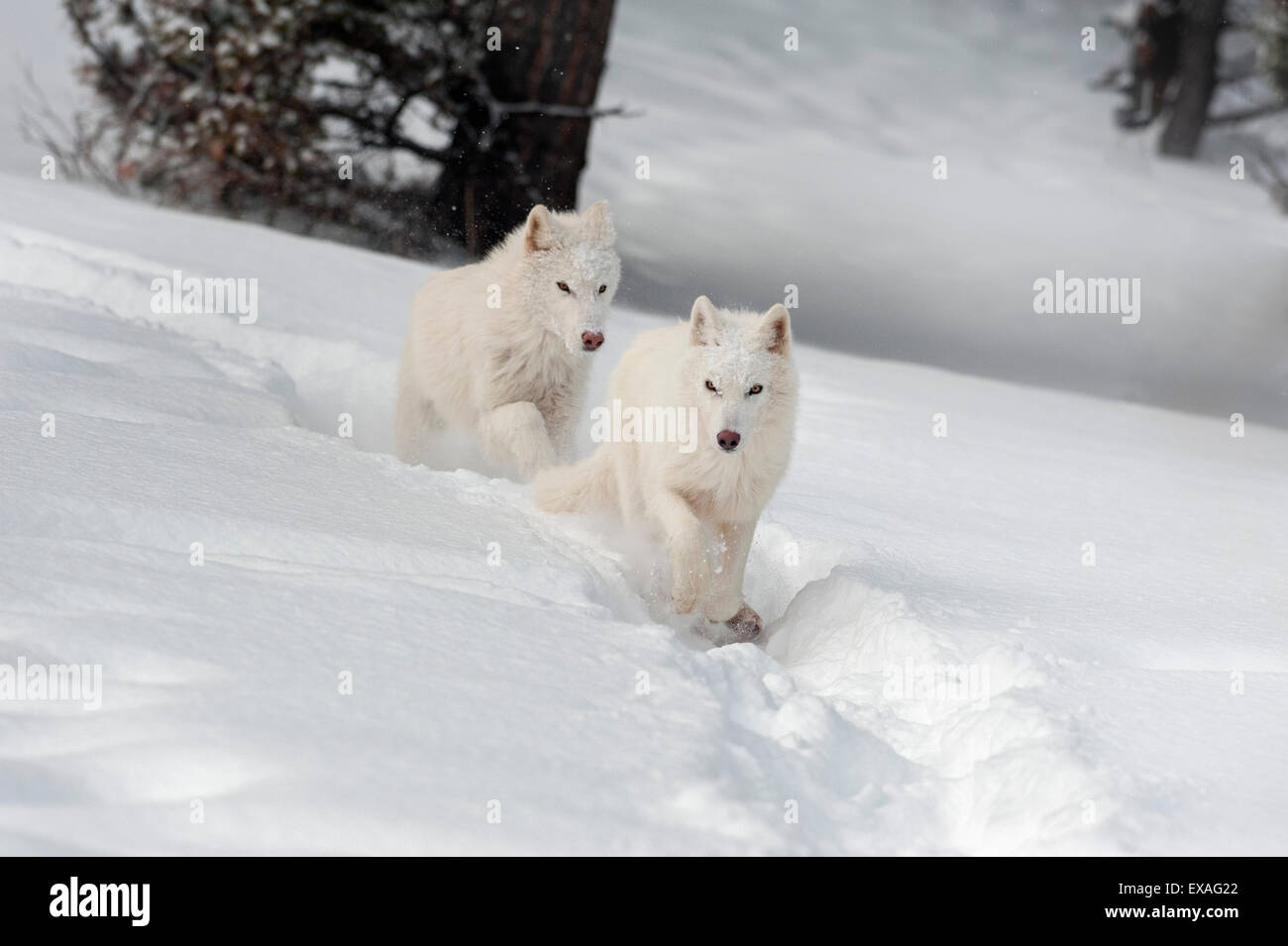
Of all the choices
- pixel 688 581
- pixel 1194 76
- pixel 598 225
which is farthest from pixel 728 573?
pixel 1194 76

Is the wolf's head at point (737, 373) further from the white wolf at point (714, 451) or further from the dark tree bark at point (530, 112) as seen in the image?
the dark tree bark at point (530, 112)

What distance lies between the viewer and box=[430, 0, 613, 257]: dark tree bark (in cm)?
970

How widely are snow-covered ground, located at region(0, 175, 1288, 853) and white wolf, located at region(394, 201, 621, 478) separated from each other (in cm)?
58

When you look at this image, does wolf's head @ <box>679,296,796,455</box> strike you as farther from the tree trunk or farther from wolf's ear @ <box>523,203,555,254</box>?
the tree trunk

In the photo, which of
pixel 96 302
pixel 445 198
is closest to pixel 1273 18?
pixel 445 198

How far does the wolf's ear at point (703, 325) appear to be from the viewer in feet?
12.5

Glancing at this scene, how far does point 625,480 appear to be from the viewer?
14.1ft

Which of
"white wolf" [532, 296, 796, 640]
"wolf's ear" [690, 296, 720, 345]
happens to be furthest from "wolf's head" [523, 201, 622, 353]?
"wolf's ear" [690, 296, 720, 345]

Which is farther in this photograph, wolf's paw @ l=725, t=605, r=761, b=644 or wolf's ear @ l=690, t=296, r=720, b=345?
wolf's paw @ l=725, t=605, r=761, b=644

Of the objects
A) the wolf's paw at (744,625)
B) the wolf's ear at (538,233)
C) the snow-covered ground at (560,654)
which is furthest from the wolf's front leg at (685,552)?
the wolf's ear at (538,233)

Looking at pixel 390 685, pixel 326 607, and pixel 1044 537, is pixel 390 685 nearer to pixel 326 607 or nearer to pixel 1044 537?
pixel 326 607

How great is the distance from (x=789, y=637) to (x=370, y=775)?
6.59ft

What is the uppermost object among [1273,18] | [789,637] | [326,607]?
[1273,18]

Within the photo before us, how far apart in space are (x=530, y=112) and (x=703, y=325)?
21.2 ft
